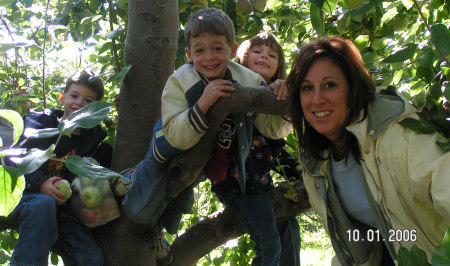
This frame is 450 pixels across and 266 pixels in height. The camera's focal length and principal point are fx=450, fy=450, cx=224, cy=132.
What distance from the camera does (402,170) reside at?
124 centimetres

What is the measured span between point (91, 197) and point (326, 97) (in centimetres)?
105

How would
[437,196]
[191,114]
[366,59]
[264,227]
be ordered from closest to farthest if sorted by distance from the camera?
1. [437,196]
2. [191,114]
3. [366,59]
4. [264,227]

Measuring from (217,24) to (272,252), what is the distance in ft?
3.36

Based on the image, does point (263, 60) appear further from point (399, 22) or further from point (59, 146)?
point (59, 146)

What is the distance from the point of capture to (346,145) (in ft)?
5.00

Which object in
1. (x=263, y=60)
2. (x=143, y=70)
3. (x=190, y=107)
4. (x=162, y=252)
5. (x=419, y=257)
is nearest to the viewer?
(x=419, y=257)

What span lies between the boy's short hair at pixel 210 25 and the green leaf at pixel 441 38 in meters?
0.82

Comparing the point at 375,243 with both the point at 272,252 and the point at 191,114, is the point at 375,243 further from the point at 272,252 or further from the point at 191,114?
the point at 191,114

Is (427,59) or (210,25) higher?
(210,25)

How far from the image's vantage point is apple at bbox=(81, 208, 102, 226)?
1.88 m

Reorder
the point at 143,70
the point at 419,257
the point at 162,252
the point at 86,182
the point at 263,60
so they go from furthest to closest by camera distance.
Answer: the point at 263,60 < the point at 162,252 < the point at 143,70 < the point at 86,182 < the point at 419,257

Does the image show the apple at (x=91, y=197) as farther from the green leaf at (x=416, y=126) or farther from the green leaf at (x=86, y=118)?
the green leaf at (x=416, y=126)

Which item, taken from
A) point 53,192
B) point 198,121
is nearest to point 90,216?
point 53,192

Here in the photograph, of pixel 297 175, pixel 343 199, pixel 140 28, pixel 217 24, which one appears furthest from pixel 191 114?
pixel 297 175
